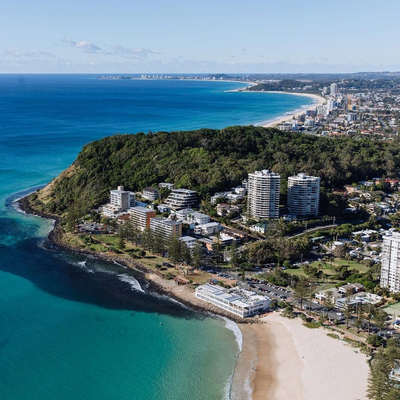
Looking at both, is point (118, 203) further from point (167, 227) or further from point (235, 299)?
point (235, 299)

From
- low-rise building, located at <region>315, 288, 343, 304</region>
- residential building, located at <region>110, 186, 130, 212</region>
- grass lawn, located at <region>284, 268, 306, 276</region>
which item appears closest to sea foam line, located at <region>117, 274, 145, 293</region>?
grass lawn, located at <region>284, 268, 306, 276</region>

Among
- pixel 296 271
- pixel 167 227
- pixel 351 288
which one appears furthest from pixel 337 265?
pixel 167 227

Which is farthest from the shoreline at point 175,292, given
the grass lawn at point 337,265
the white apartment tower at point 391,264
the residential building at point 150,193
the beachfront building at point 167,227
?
the grass lawn at point 337,265

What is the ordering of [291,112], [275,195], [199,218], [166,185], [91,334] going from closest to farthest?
[91,334]
[199,218]
[275,195]
[166,185]
[291,112]

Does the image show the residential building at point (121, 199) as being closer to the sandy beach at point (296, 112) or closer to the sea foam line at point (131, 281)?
the sea foam line at point (131, 281)

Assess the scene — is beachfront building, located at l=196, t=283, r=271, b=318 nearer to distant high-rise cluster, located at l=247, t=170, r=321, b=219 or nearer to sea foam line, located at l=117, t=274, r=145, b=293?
sea foam line, located at l=117, t=274, r=145, b=293

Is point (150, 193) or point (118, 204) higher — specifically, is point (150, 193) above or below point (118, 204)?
above

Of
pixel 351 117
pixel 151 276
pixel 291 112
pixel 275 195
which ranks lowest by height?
pixel 151 276
